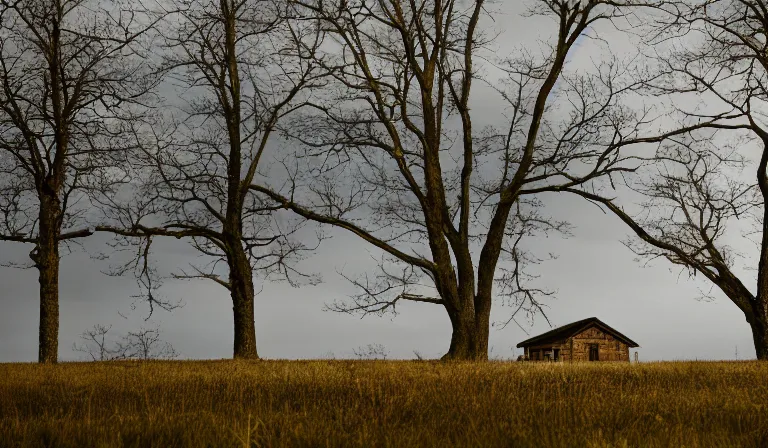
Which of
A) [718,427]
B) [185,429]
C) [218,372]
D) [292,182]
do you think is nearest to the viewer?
[185,429]

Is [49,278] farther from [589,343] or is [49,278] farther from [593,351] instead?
[593,351]

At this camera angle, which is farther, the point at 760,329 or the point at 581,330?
the point at 581,330

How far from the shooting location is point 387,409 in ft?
20.4

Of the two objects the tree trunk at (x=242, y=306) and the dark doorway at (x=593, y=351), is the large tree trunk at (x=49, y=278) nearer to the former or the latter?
the tree trunk at (x=242, y=306)

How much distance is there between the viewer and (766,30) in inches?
800

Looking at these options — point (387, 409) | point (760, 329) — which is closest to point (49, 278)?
point (387, 409)

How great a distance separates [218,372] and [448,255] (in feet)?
23.5

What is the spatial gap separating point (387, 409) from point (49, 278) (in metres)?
13.9

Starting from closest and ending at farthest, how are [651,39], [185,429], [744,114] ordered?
[185,429] → [651,39] → [744,114]

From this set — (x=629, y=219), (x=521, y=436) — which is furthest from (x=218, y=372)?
(x=629, y=219)

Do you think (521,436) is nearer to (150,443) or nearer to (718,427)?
(718,427)

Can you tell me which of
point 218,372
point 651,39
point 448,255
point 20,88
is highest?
point 651,39

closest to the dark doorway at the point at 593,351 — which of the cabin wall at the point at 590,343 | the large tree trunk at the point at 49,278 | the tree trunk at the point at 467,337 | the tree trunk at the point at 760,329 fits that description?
the cabin wall at the point at 590,343

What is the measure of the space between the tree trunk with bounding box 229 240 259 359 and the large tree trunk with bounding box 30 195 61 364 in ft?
14.5
